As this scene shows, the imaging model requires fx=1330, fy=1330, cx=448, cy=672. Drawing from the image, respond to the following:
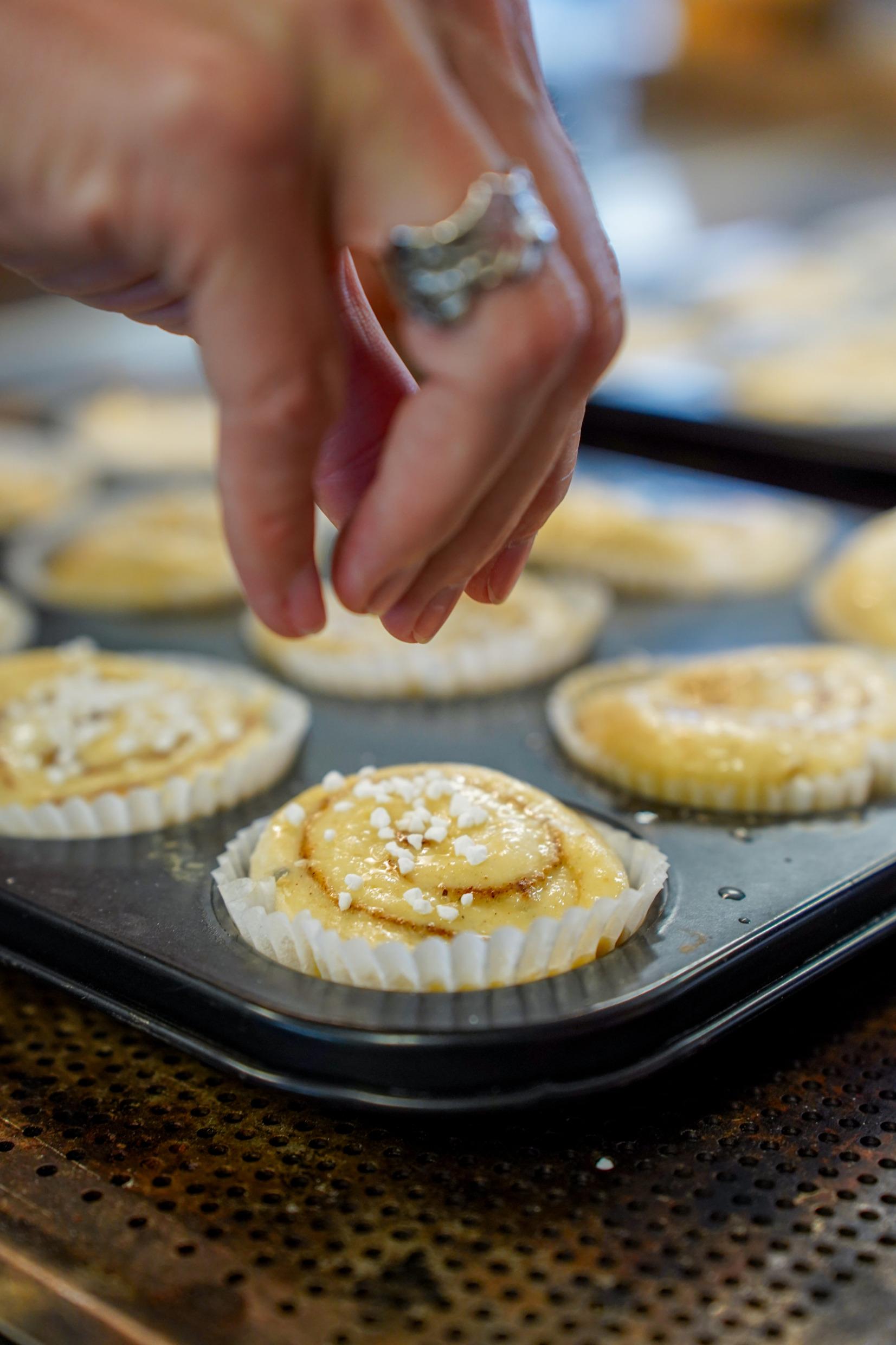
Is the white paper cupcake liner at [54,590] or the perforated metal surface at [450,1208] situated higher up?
the perforated metal surface at [450,1208]

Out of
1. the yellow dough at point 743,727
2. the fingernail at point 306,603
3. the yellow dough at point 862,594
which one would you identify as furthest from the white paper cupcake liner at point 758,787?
the fingernail at point 306,603

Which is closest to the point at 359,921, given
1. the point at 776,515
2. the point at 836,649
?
the point at 836,649

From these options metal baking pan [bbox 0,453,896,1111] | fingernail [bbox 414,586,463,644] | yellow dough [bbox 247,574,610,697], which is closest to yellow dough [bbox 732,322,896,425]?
yellow dough [bbox 247,574,610,697]

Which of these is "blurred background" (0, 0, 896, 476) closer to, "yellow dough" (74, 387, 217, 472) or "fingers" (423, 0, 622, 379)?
"yellow dough" (74, 387, 217, 472)

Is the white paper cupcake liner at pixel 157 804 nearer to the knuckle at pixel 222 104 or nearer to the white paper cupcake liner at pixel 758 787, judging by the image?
the white paper cupcake liner at pixel 758 787

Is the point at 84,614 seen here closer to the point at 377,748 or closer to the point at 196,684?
the point at 196,684

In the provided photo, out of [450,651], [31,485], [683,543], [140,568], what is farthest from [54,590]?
[683,543]

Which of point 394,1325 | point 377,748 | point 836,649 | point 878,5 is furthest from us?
point 878,5
